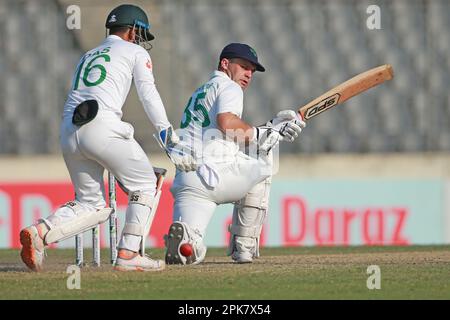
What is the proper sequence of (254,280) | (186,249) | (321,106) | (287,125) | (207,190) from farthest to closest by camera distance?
(321,106) → (287,125) → (207,190) → (186,249) → (254,280)

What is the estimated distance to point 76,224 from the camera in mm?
6098

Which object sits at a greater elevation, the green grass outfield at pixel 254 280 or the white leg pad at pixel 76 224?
the white leg pad at pixel 76 224

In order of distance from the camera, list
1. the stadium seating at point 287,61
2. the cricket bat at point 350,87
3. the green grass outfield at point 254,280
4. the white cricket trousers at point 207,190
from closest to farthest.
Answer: the green grass outfield at point 254,280
the white cricket trousers at point 207,190
the cricket bat at point 350,87
the stadium seating at point 287,61

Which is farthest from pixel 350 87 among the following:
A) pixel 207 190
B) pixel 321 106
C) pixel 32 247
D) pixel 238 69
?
pixel 32 247

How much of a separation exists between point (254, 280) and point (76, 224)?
1.03 m

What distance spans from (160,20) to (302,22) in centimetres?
137

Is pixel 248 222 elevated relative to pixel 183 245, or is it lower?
elevated

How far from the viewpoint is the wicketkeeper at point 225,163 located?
21.4ft

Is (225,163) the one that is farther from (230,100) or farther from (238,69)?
(238,69)

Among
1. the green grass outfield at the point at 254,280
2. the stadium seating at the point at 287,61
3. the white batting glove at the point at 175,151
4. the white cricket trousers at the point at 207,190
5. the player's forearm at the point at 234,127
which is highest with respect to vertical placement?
the stadium seating at the point at 287,61

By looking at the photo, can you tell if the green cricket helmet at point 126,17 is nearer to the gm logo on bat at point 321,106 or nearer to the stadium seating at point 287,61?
the gm logo on bat at point 321,106

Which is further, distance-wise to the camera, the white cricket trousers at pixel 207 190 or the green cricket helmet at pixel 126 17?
the white cricket trousers at pixel 207 190

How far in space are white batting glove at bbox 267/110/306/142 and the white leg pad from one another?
1202 millimetres

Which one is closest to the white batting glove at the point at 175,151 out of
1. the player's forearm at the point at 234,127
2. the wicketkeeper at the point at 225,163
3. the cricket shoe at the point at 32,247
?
the wicketkeeper at the point at 225,163
